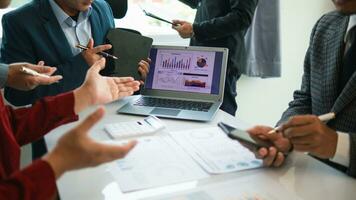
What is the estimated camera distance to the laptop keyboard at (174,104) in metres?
1.31

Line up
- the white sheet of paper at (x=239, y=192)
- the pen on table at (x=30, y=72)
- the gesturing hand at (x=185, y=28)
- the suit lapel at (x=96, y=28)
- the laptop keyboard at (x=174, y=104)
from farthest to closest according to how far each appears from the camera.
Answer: the gesturing hand at (x=185, y=28) → the suit lapel at (x=96, y=28) → the laptop keyboard at (x=174, y=104) → the pen on table at (x=30, y=72) → the white sheet of paper at (x=239, y=192)

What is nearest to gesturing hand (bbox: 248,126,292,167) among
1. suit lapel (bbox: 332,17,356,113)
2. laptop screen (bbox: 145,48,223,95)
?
suit lapel (bbox: 332,17,356,113)

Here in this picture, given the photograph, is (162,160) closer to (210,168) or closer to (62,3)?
(210,168)

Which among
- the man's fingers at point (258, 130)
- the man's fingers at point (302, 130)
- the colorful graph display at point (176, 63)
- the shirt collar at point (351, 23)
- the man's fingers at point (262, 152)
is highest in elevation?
the shirt collar at point (351, 23)

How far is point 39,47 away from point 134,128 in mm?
638

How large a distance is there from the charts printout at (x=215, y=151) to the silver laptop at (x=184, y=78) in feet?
0.84

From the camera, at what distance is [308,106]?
1250mm

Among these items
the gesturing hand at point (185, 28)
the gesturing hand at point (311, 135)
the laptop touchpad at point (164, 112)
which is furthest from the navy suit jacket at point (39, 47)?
the gesturing hand at point (311, 135)

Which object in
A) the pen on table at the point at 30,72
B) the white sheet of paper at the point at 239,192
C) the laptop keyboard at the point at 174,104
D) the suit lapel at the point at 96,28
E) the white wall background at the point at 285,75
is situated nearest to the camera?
the white sheet of paper at the point at 239,192

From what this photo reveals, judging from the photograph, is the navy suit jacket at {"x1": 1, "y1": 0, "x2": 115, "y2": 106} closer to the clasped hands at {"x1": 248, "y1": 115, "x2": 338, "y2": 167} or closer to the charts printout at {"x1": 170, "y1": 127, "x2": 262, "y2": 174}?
the charts printout at {"x1": 170, "y1": 127, "x2": 262, "y2": 174}

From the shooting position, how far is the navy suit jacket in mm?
1453

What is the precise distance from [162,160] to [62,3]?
0.95m

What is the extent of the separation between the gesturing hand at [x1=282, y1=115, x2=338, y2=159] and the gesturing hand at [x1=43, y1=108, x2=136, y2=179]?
44 cm

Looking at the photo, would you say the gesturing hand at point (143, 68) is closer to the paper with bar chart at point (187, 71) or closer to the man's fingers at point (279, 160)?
the paper with bar chart at point (187, 71)
